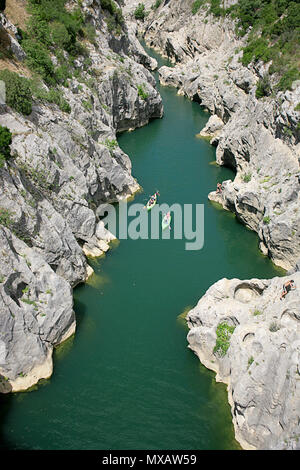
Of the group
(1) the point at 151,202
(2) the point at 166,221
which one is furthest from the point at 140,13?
(2) the point at 166,221

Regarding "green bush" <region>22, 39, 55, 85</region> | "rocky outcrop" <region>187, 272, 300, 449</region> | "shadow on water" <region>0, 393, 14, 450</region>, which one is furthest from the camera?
"green bush" <region>22, 39, 55, 85</region>

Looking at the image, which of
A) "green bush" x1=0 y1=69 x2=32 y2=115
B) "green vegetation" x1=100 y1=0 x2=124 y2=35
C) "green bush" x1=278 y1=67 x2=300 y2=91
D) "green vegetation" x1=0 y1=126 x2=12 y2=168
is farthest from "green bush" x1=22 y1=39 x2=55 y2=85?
"green bush" x1=278 y1=67 x2=300 y2=91

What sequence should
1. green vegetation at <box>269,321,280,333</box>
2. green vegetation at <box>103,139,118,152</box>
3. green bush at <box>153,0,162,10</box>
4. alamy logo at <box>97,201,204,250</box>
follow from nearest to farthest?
green vegetation at <box>269,321,280,333</box>, alamy logo at <box>97,201,204,250</box>, green vegetation at <box>103,139,118,152</box>, green bush at <box>153,0,162,10</box>

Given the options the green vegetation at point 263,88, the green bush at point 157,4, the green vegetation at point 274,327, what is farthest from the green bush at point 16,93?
the green bush at point 157,4

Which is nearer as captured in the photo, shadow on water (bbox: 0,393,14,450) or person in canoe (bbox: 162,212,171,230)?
shadow on water (bbox: 0,393,14,450)

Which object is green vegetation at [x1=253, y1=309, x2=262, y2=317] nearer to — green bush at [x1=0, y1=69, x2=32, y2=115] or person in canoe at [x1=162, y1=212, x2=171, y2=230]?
person in canoe at [x1=162, y1=212, x2=171, y2=230]

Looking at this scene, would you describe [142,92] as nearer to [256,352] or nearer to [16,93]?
[16,93]
